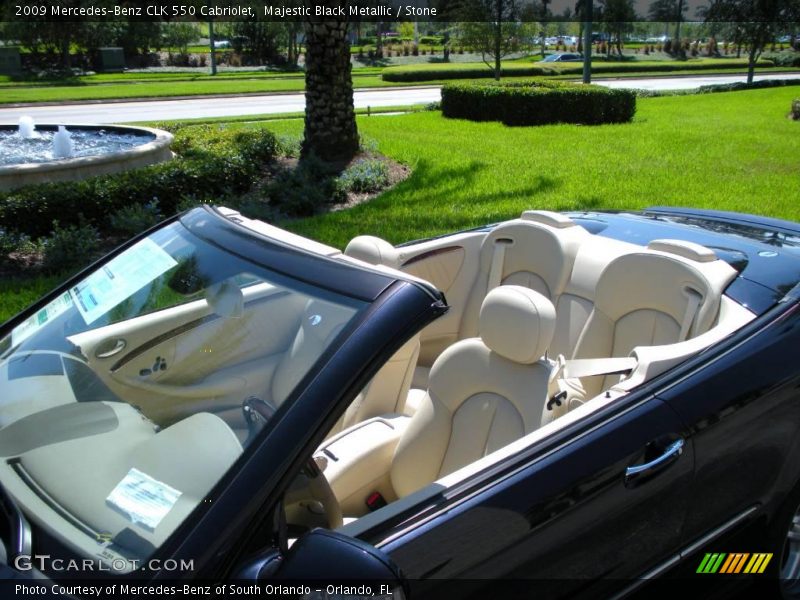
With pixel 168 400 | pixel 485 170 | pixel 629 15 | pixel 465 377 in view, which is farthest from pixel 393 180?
pixel 629 15

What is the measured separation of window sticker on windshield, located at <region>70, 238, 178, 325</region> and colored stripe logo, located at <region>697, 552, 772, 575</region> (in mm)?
1933

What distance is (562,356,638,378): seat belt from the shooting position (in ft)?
8.32

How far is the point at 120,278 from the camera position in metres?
2.55

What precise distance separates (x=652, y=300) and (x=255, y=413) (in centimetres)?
190

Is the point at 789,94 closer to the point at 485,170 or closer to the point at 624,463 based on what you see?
the point at 485,170

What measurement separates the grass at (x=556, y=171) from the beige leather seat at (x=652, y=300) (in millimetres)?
4297

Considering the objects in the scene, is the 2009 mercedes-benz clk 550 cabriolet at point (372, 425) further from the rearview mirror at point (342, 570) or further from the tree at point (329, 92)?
the tree at point (329, 92)

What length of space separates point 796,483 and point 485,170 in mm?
8701

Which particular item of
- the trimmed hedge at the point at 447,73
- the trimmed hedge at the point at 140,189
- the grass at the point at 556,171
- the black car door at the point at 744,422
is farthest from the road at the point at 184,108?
the black car door at the point at 744,422

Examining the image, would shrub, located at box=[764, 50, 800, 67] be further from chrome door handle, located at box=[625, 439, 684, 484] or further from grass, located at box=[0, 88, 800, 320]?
chrome door handle, located at box=[625, 439, 684, 484]

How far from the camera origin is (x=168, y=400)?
80.8 inches

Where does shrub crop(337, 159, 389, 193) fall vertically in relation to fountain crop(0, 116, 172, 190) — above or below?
below

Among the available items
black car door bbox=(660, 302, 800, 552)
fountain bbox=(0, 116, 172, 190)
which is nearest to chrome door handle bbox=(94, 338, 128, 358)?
black car door bbox=(660, 302, 800, 552)

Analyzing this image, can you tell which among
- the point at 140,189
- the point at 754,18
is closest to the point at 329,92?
→ the point at 140,189
